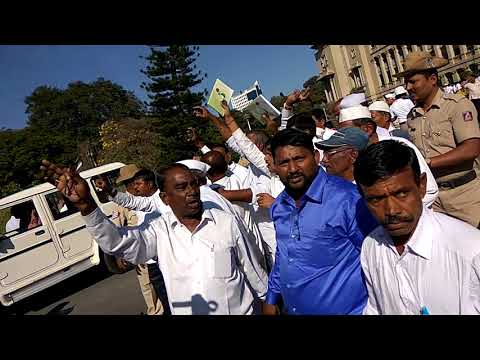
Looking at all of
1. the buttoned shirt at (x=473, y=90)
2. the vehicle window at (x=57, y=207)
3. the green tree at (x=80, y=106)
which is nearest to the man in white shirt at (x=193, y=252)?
the vehicle window at (x=57, y=207)

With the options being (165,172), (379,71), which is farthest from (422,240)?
(379,71)

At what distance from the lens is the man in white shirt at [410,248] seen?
1.30 m

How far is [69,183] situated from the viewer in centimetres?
199

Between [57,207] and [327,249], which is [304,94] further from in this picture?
[57,207]

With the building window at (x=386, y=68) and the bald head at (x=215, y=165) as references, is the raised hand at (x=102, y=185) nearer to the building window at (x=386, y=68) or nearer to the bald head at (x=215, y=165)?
the bald head at (x=215, y=165)

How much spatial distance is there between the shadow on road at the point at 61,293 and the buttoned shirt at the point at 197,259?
4763 mm

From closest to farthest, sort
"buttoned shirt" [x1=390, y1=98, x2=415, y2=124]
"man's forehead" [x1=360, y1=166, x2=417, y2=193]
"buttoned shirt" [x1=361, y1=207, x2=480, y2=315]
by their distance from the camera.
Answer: "buttoned shirt" [x1=361, y1=207, x2=480, y2=315]
"man's forehead" [x1=360, y1=166, x2=417, y2=193]
"buttoned shirt" [x1=390, y1=98, x2=415, y2=124]

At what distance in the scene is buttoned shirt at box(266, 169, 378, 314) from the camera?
199cm

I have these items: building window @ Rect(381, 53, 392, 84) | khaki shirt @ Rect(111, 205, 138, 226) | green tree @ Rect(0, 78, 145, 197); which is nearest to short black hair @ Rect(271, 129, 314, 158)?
khaki shirt @ Rect(111, 205, 138, 226)

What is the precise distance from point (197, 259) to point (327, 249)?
761 millimetres

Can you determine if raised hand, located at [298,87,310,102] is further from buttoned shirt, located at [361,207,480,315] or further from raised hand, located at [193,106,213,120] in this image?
buttoned shirt, located at [361,207,480,315]
